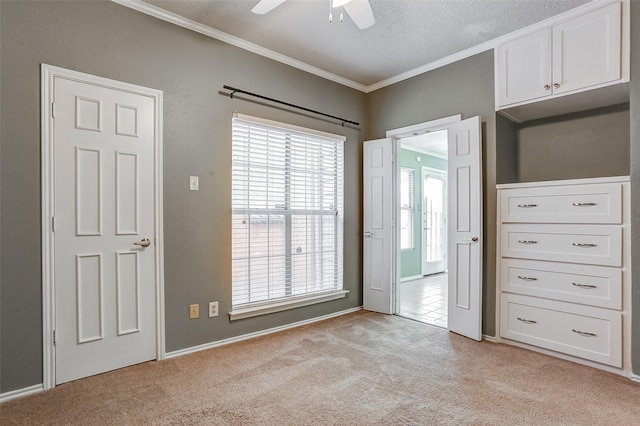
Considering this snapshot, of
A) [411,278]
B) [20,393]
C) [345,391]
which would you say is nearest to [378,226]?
[345,391]

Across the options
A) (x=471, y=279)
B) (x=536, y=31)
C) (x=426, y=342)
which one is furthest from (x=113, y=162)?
(x=536, y=31)

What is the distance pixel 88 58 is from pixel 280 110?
1.60 m

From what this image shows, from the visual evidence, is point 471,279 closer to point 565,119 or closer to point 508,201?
point 508,201

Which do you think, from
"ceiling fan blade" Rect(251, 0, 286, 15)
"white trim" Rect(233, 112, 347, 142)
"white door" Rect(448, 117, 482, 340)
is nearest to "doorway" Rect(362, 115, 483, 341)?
"white door" Rect(448, 117, 482, 340)

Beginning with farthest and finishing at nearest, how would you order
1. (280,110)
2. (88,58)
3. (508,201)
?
(280,110) → (508,201) → (88,58)

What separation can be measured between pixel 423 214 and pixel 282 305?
13.8 feet

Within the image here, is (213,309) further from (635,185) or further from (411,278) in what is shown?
(411,278)

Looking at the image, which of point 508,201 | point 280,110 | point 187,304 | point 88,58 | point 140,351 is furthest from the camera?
point 280,110

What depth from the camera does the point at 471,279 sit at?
319 cm

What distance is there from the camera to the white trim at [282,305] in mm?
3105

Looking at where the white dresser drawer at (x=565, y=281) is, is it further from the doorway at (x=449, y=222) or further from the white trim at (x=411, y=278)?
the white trim at (x=411, y=278)

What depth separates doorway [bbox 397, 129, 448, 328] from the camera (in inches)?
235

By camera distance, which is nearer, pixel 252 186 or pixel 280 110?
pixel 252 186

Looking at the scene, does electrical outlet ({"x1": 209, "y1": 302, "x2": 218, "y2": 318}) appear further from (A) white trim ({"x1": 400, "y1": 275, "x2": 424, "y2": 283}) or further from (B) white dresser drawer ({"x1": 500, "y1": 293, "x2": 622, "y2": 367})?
(A) white trim ({"x1": 400, "y1": 275, "x2": 424, "y2": 283})
